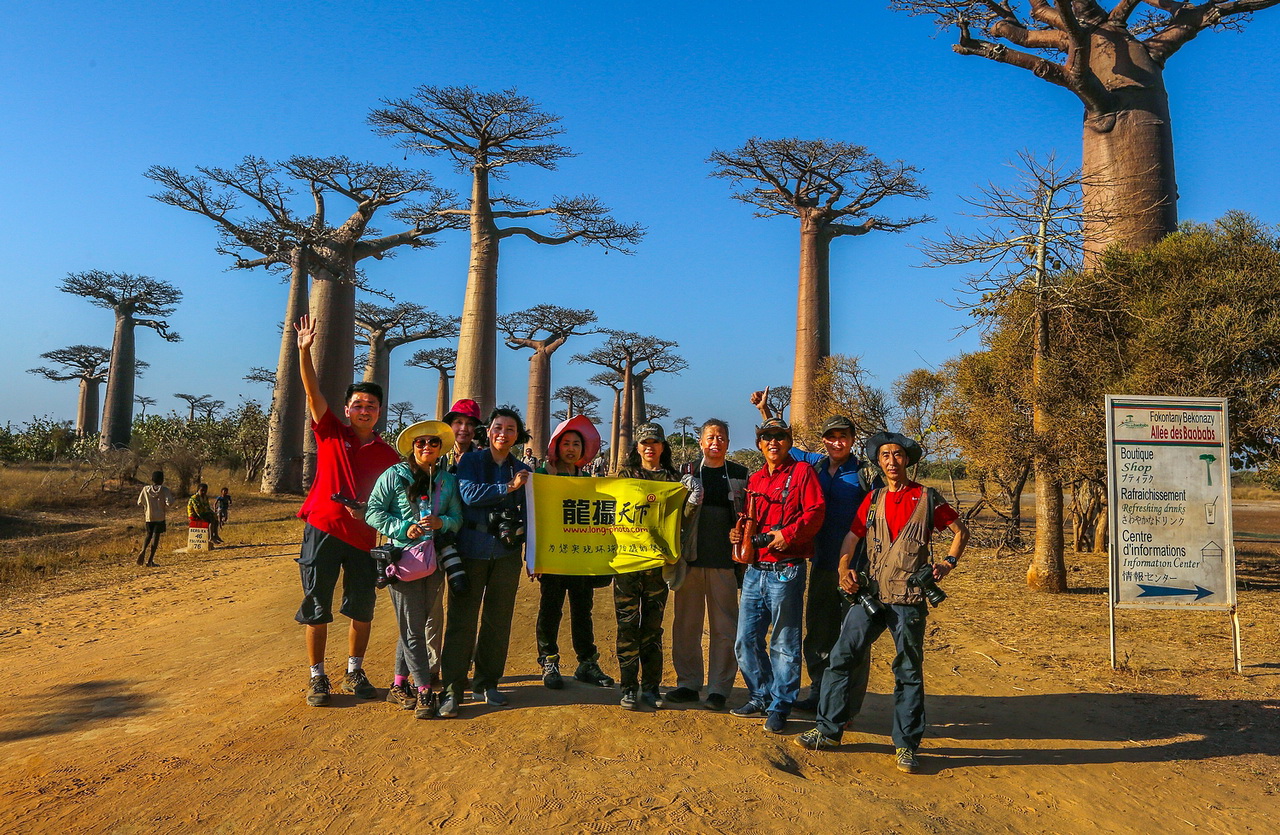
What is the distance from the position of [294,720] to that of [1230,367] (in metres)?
8.44

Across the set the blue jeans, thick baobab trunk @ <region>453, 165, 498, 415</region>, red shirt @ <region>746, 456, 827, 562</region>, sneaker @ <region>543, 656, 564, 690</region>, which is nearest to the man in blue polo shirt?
red shirt @ <region>746, 456, 827, 562</region>

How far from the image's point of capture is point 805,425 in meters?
15.8

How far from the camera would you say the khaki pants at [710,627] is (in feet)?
13.1

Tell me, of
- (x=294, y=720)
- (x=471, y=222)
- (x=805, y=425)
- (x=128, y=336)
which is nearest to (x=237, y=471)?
(x=128, y=336)

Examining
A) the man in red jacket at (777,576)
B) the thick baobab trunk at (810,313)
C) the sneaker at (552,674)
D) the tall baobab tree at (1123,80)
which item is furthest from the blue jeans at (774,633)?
the thick baobab trunk at (810,313)

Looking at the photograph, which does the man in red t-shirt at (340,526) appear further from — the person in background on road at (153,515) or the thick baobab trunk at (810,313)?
the thick baobab trunk at (810,313)

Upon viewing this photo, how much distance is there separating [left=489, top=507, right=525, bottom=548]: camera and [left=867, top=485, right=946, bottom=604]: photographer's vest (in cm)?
165

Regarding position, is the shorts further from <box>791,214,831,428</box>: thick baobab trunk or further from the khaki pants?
<box>791,214,831,428</box>: thick baobab trunk

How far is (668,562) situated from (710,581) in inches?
9.8

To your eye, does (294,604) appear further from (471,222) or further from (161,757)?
(471,222)

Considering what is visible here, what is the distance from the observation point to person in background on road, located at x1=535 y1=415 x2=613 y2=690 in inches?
166

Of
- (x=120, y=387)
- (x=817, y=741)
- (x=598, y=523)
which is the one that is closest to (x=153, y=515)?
(x=598, y=523)

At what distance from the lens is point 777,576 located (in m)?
3.74

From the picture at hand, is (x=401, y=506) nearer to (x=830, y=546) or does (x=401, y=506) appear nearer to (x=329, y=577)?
(x=329, y=577)
